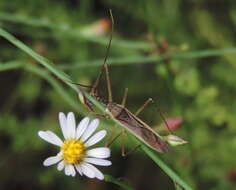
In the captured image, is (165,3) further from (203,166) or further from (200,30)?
(203,166)

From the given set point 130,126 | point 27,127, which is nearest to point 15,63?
point 130,126

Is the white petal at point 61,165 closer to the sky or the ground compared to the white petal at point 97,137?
closer to the ground

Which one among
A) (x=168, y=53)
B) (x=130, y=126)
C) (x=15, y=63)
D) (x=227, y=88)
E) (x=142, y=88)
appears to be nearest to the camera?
(x=130, y=126)

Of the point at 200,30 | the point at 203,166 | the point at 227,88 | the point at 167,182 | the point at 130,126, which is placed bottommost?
the point at 167,182

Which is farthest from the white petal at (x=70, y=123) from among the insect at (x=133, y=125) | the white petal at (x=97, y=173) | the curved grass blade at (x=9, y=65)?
the curved grass blade at (x=9, y=65)

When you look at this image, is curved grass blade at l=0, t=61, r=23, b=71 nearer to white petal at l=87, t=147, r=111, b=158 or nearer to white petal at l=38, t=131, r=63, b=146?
white petal at l=38, t=131, r=63, b=146

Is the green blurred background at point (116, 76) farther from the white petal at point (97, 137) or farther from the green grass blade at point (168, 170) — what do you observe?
the green grass blade at point (168, 170)

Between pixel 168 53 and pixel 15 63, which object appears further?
pixel 168 53

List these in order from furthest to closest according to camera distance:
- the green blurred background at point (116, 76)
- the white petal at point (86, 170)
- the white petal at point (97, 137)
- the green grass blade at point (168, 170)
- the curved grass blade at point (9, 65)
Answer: the green blurred background at point (116, 76) < the curved grass blade at point (9, 65) < the white petal at point (97, 137) < the white petal at point (86, 170) < the green grass blade at point (168, 170)
